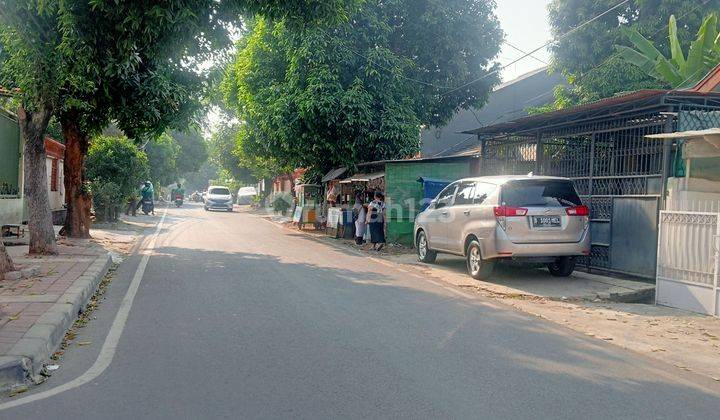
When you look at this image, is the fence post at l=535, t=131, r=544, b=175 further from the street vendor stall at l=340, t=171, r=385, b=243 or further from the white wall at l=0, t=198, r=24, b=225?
the white wall at l=0, t=198, r=24, b=225

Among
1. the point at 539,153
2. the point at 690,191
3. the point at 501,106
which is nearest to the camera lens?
the point at 690,191

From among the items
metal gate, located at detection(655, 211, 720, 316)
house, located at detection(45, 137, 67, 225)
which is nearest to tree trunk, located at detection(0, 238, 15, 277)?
metal gate, located at detection(655, 211, 720, 316)

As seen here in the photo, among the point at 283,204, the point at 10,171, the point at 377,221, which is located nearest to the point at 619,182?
the point at 377,221

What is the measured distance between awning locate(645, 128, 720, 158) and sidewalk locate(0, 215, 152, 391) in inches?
329

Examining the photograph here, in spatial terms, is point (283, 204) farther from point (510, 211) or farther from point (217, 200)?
point (510, 211)

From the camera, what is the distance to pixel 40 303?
24.2 feet

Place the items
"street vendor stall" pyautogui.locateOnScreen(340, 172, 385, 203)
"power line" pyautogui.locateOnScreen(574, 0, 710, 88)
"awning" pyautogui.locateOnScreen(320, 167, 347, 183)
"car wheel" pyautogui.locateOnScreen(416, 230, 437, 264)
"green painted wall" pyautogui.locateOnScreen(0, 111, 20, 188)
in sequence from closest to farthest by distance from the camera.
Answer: "car wheel" pyautogui.locateOnScreen(416, 230, 437, 264) → "green painted wall" pyautogui.locateOnScreen(0, 111, 20, 188) → "street vendor stall" pyautogui.locateOnScreen(340, 172, 385, 203) → "power line" pyautogui.locateOnScreen(574, 0, 710, 88) → "awning" pyautogui.locateOnScreen(320, 167, 347, 183)

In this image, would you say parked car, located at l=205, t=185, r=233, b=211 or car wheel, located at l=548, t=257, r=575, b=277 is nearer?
car wheel, located at l=548, t=257, r=575, b=277

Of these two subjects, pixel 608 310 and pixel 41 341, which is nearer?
pixel 41 341

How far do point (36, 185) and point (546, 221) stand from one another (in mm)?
9811

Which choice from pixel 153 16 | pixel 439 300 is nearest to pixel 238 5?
pixel 153 16

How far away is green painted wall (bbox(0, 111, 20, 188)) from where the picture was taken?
17625mm

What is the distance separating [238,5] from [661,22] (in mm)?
15823

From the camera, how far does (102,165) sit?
914 inches
